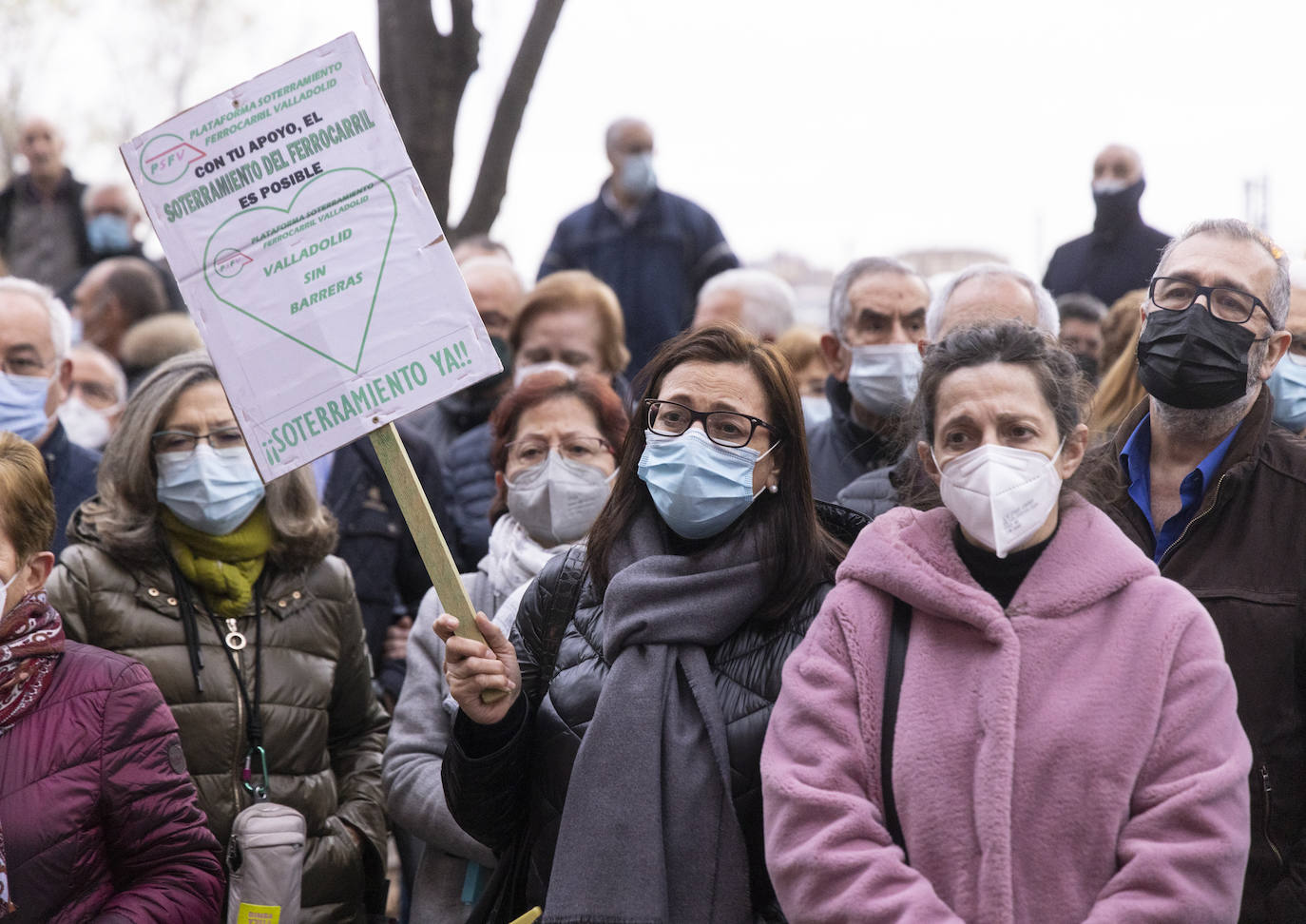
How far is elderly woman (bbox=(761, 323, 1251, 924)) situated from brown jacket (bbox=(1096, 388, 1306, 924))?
576 millimetres

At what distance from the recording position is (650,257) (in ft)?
28.0

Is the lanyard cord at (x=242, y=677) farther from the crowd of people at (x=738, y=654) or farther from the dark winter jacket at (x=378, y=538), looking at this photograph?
the dark winter jacket at (x=378, y=538)

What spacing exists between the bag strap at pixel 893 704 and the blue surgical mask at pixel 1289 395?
2.19 meters

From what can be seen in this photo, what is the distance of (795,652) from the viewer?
3.21 metres

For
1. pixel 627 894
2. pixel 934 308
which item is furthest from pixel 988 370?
pixel 934 308

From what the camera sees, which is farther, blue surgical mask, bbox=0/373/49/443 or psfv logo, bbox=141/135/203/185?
blue surgical mask, bbox=0/373/49/443

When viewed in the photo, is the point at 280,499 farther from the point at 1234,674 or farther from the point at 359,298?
the point at 1234,674

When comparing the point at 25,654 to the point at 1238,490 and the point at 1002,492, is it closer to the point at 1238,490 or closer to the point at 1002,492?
the point at 1002,492

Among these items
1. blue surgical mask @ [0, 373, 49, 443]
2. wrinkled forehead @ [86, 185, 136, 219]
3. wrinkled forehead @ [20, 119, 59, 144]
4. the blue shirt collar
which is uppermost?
wrinkled forehead @ [20, 119, 59, 144]

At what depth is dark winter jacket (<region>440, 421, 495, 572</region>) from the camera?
5.70m

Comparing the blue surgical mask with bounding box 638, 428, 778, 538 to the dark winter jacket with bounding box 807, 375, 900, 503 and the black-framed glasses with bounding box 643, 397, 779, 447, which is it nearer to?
the black-framed glasses with bounding box 643, 397, 779, 447

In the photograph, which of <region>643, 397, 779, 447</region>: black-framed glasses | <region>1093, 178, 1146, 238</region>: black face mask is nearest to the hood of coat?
<region>643, 397, 779, 447</region>: black-framed glasses

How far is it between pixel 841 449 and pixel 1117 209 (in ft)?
12.3

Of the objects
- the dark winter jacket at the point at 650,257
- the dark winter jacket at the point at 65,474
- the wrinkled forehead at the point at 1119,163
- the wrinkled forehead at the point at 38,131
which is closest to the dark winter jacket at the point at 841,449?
the dark winter jacket at the point at 65,474
